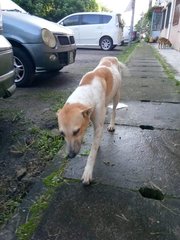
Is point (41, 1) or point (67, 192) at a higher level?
point (41, 1)

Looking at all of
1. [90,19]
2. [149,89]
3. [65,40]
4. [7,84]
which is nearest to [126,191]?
[7,84]

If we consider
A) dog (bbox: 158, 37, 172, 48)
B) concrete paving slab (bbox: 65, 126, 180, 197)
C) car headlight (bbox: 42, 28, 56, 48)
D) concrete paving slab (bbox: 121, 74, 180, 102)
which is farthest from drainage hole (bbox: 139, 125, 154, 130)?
dog (bbox: 158, 37, 172, 48)

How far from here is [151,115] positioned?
13.5ft

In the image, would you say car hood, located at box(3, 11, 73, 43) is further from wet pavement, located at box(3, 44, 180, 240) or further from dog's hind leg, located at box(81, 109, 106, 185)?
dog's hind leg, located at box(81, 109, 106, 185)

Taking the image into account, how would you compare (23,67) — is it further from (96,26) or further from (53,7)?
(53,7)

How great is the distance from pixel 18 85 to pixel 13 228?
13.4ft

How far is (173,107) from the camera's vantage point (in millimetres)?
4496

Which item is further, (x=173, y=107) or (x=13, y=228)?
(x=173, y=107)

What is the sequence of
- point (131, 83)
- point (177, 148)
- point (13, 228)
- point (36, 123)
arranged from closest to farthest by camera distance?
1. point (13, 228)
2. point (177, 148)
3. point (36, 123)
4. point (131, 83)

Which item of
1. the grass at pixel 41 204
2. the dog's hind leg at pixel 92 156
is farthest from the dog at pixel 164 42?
the grass at pixel 41 204

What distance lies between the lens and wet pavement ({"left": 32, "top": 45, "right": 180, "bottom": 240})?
6.28ft

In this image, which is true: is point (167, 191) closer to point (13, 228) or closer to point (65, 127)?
point (65, 127)

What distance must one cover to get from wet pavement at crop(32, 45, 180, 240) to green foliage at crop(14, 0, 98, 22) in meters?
13.3

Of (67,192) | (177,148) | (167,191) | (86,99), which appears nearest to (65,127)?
(86,99)
